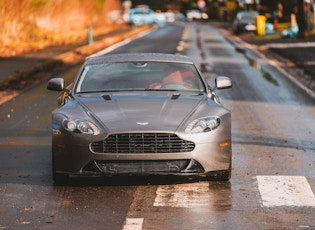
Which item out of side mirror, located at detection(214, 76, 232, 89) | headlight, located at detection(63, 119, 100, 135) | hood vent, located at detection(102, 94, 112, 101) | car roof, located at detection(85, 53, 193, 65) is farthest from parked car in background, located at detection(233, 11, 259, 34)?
headlight, located at detection(63, 119, 100, 135)

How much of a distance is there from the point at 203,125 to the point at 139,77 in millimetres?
1752

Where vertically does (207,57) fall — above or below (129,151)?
below

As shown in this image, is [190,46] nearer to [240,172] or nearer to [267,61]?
[267,61]

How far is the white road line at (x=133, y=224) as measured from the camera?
26.1ft

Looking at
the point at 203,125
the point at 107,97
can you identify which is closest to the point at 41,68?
the point at 107,97

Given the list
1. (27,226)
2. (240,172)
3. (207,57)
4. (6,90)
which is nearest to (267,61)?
(207,57)

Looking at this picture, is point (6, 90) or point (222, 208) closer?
point (222, 208)

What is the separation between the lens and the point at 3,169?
11.1 meters

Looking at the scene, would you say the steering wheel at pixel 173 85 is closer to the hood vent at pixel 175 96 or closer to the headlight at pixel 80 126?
the hood vent at pixel 175 96

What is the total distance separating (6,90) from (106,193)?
13.1 metres

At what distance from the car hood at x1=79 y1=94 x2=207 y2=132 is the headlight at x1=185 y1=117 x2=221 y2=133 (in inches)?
4.5

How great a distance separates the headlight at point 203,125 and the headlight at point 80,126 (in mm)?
882

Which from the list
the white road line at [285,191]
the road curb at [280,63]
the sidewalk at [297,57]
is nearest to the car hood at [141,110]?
the white road line at [285,191]

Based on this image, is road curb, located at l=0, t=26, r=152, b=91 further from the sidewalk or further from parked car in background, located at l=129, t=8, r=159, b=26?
parked car in background, located at l=129, t=8, r=159, b=26
